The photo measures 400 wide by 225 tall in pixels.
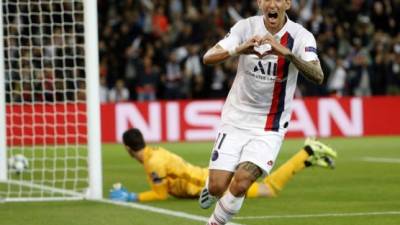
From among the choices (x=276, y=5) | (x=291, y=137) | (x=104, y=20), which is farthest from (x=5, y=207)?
(x=104, y=20)

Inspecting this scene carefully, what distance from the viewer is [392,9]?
2848 centimetres

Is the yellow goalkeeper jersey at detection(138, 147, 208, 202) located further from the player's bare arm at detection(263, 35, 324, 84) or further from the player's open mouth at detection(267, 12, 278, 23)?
the player's bare arm at detection(263, 35, 324, 84)

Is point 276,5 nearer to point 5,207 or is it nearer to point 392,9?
point 5,207

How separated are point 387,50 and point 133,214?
1771cm

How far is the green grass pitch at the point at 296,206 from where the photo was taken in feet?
33.1

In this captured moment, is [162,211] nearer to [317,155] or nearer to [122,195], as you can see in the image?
[122,195]

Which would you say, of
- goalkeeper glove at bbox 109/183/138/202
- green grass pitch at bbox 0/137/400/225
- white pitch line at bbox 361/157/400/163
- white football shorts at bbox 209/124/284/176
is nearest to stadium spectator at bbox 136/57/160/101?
white pitch line at bbox 361/157/400/163

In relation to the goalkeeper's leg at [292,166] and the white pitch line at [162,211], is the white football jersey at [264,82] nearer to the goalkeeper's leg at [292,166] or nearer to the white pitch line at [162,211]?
the white pitch line at [162,211]

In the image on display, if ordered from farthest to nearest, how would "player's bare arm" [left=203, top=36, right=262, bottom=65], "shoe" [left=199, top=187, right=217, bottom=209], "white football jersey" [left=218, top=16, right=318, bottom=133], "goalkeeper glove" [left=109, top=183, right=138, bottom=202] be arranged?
"goalkeeper glove" [left=109, top=183, right=138, bottom=202] < "shoe" [left=199, top=187, right=217, bottom=209] < "white football jersey" [left=218, top=16, right=318, bottom=133] < "player's bare arm" [left=203, top=36, right=262, bottom=65]

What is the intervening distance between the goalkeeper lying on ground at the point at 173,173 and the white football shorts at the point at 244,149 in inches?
130

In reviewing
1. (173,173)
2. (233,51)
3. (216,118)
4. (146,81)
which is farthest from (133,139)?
(146,81)

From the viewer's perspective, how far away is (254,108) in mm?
8508

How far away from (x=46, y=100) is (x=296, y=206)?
759cm

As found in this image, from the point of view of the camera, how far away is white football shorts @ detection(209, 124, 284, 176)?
27.2 ft
